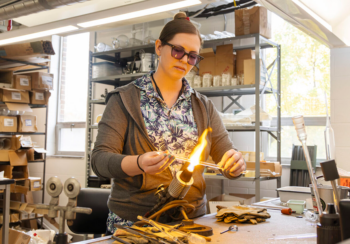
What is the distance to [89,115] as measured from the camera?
15.2 feet

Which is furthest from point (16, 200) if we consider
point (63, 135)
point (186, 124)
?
point (186, 124)

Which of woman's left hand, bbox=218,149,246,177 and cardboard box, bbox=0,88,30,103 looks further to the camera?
cardboard box, bbox=0,88,30,103

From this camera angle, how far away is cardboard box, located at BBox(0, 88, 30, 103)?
4.48m

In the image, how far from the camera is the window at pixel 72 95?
5.44 meters

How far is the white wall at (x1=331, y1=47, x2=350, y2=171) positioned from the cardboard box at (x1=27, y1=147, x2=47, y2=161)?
3.67 metres

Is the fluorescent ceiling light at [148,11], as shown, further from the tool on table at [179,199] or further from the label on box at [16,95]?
the label on box at [16,95]

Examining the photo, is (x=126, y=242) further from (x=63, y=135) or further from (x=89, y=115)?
(x=63, y=135)

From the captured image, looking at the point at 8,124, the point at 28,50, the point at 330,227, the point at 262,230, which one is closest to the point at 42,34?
the point at 28,50

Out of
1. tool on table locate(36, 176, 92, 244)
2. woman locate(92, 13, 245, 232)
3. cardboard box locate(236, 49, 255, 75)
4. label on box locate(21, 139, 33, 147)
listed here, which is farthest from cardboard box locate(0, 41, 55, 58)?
tool on table locate(36, 176, 92, 244)

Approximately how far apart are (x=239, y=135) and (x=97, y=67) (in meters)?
1.96

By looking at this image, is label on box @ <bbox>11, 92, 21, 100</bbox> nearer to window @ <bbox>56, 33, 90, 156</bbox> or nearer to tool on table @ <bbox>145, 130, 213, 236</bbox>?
window @ <bbox>56, 33, 90, 156</bbox>

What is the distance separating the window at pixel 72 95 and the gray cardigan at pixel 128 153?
4089 mm

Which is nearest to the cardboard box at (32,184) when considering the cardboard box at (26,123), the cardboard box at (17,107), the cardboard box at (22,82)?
the cardboard box at (26,123)

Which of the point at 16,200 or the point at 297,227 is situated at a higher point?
the point at 297,227
